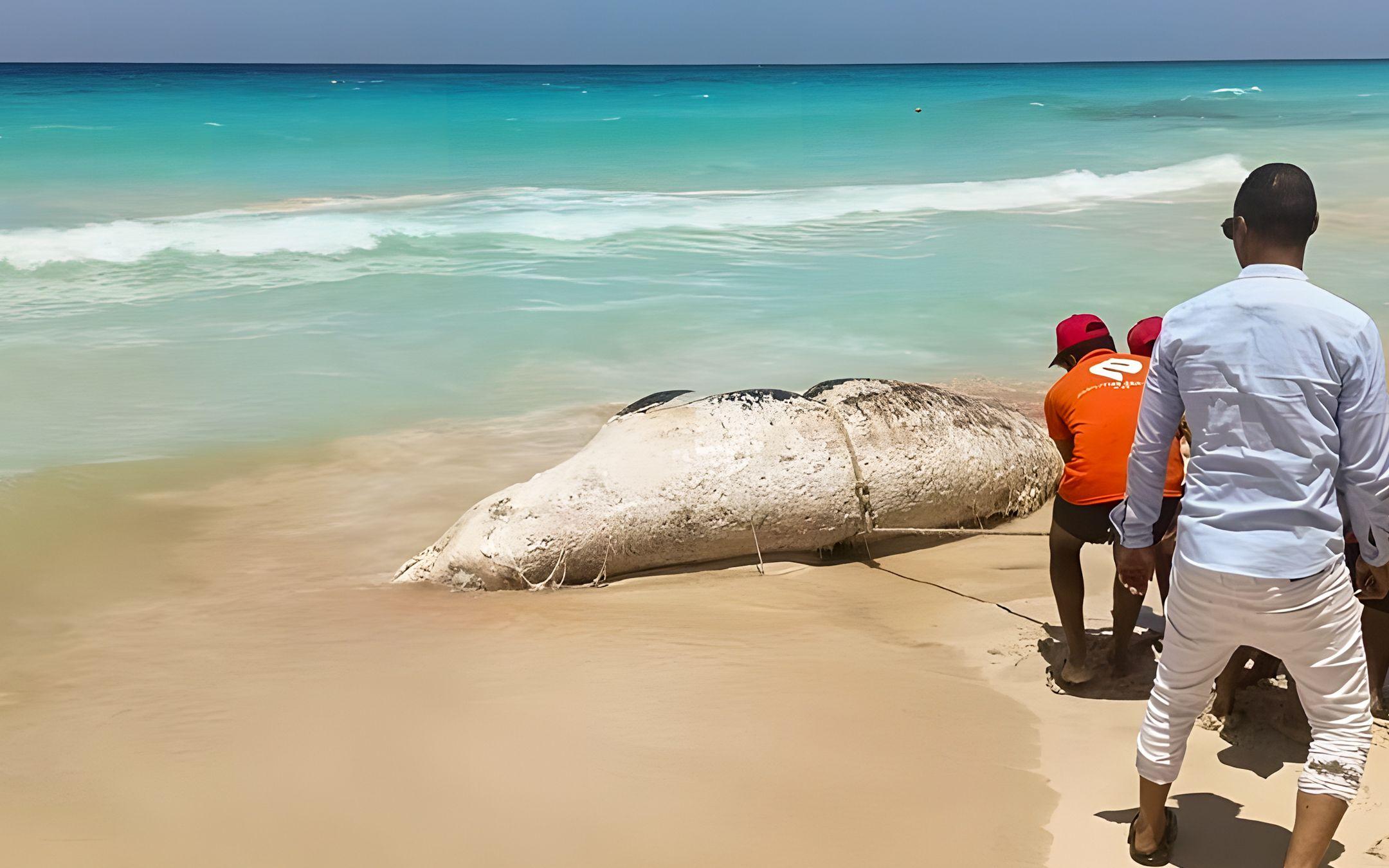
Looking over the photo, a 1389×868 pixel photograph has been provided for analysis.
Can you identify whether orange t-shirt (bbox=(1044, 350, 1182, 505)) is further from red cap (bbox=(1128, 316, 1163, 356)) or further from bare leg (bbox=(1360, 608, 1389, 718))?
bare leg (bbox=(1360, 608, 1389, 718))

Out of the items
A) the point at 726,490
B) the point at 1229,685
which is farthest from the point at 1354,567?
the point at 726,490

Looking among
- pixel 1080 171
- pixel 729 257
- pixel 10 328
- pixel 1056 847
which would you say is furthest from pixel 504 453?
pixel 1080 171

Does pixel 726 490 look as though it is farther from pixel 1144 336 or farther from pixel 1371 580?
pixel 1371 580

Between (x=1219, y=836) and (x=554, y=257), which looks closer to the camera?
(x=1219, y=836)

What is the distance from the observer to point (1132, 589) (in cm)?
311

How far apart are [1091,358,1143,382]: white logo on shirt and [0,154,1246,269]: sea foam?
1308 cm

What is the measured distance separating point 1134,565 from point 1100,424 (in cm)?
96

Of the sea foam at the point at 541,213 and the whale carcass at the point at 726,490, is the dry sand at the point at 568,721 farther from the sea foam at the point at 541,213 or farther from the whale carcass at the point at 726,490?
the sea foam at the point at 541,213

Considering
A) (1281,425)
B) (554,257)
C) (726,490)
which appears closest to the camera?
(1281,425)

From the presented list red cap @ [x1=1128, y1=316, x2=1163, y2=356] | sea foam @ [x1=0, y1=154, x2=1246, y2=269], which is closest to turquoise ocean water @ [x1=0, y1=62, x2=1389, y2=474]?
sea foam @ [x1=0, y1=154, x2=1246, y2=269]

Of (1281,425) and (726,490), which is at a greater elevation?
(1281,425)

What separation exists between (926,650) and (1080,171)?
22.8 meters

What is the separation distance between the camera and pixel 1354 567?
3.12 meters

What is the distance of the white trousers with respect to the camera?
Answer: 2.70 m
